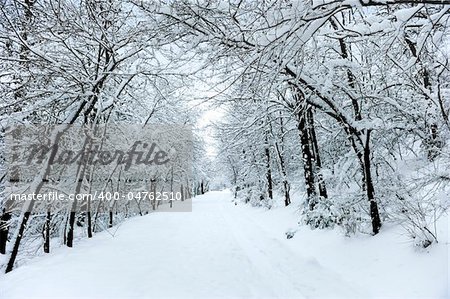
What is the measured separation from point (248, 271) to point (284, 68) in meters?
4.39

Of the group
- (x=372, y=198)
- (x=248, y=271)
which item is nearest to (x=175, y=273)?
(x=248, y=271)

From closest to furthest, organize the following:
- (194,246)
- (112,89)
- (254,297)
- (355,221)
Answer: (254,297) < (355,221) < (194,246) < (112,89)

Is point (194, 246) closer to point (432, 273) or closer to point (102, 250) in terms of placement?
point (102, 250)

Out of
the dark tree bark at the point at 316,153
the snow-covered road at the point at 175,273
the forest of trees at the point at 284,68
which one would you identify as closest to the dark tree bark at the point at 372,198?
the forest of trees at the point at 284,68

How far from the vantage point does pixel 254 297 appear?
494 cm

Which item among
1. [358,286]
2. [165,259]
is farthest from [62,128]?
[358,286]

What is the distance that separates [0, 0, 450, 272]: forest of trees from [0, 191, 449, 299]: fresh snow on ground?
553 millimetres

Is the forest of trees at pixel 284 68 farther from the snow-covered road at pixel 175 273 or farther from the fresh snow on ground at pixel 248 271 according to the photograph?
the snow-covered road at pixel 175 273

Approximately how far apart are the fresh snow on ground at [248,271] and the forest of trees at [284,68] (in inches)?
21.8

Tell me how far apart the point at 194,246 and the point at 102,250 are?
106 inches

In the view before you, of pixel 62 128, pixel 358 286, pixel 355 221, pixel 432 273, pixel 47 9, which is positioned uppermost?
pixel 47 9

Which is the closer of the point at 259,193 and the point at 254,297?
the point at 254,297

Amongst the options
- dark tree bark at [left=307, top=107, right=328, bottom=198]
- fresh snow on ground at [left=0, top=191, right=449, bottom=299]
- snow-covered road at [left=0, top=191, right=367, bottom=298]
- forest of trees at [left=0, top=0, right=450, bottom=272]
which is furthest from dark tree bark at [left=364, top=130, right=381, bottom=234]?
dark tree bark at [left=307, top=107, right=328, bottom=198]

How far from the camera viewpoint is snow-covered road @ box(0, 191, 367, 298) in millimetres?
5074
